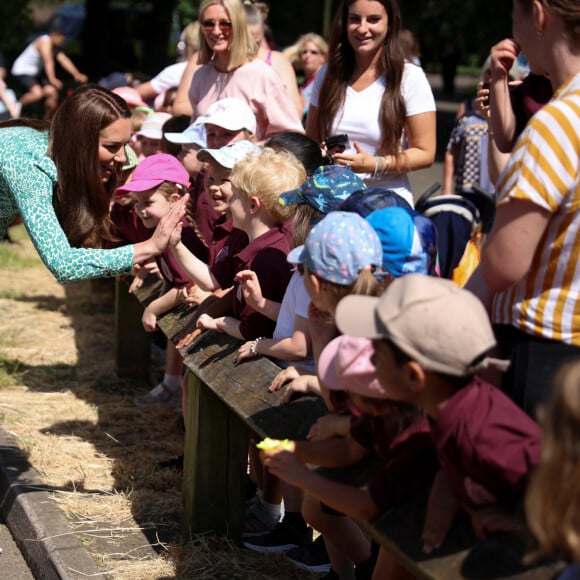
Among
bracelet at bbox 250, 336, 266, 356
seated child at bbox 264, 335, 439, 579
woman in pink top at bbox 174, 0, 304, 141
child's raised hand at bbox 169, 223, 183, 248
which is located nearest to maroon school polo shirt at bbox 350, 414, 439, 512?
seated child at bbox 264, 335, 439, 579

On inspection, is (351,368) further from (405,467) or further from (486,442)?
(486,442)

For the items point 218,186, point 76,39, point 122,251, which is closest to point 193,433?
point 122,251

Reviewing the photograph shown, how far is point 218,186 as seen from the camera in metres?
5.35

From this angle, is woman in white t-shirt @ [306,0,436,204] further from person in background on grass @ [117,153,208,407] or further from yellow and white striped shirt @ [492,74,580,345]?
yellow and white striped shirt @ [492,74,580,345]

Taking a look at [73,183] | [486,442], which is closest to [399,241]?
[486,442]

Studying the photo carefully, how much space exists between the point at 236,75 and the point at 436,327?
4343 millimetres

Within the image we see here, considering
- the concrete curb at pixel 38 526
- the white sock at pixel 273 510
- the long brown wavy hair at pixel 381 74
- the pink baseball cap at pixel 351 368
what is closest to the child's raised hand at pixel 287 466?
the pink baseball cap at pixel 351 368

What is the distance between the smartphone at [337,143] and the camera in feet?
17.5

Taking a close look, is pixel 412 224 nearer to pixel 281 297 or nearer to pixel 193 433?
pixel 281 297

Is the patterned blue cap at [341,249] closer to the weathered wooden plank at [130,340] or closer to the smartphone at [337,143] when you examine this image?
the smartphone at [337,143]

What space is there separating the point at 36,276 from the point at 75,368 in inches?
130

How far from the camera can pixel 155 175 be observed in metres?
5.34

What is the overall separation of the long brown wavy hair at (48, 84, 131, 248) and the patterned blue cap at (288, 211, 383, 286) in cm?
183

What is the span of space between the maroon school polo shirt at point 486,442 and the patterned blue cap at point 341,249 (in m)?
0.78
